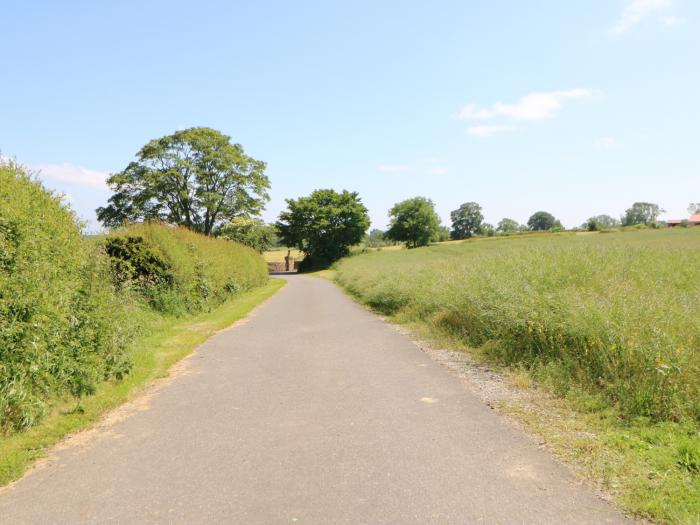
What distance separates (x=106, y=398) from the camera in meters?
6.03

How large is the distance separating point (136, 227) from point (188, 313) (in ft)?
10.6

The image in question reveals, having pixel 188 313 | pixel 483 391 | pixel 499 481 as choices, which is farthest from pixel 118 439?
pixel 188 313

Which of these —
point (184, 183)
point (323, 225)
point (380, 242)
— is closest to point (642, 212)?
point (380, 242)

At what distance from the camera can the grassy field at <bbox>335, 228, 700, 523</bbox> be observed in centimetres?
377

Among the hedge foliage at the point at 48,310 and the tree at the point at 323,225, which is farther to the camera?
the tree at the point at 323,225

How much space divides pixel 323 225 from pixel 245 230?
59.3 feet

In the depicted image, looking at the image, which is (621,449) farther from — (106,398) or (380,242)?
(380,242)

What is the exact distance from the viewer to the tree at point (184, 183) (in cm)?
4547

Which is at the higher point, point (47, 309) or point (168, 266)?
point (168, 266)

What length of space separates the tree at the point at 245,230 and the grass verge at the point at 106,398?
38245 millimetres

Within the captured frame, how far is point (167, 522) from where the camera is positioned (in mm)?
3170

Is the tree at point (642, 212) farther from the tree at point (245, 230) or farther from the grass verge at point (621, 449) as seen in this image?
the grass verge at point (621, 449)

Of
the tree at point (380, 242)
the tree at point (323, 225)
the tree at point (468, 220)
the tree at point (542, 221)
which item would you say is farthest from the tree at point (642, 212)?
the tree at point (323, 225)

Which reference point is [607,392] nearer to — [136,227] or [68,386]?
[68,386]
